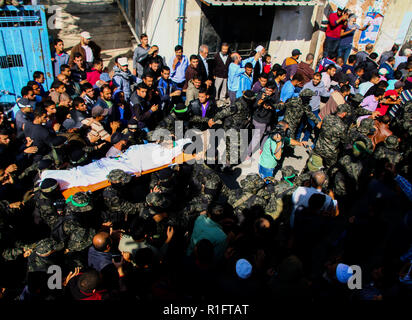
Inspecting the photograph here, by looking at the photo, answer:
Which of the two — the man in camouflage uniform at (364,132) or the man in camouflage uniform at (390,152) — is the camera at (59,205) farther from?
the man in camouflage uniform at (390,152)

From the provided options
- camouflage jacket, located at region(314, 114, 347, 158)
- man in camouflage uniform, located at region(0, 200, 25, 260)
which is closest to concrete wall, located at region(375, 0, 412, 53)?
camouflage jacket, located at region(314, 114, 347, 158)

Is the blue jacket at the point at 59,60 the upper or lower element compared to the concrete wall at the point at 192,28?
lower

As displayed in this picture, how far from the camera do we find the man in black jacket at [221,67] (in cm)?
817

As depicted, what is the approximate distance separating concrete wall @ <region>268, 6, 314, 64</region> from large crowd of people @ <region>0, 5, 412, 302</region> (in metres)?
3.76

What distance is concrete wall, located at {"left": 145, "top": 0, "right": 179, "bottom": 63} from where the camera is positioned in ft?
27.6

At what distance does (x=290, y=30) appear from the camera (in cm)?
1005

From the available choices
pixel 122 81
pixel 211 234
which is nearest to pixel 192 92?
pixel 122 81

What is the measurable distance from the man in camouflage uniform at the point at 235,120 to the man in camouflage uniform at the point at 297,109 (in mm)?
802

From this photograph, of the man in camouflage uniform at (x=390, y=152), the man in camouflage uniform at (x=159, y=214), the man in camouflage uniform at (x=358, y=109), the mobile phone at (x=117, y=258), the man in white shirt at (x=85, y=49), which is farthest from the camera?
the man in white shirt at (x=85, y=49)

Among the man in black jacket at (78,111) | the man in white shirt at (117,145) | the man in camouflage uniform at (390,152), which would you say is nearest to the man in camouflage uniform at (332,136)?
the man in camouflage uniform at (390,152)

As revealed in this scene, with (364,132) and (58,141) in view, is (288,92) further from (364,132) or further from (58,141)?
(58,141)

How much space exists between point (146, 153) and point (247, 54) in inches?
245

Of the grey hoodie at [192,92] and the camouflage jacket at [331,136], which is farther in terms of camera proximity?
the grey hoodie at [192,92]

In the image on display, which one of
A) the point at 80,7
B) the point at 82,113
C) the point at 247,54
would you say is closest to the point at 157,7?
the point at 247,54
